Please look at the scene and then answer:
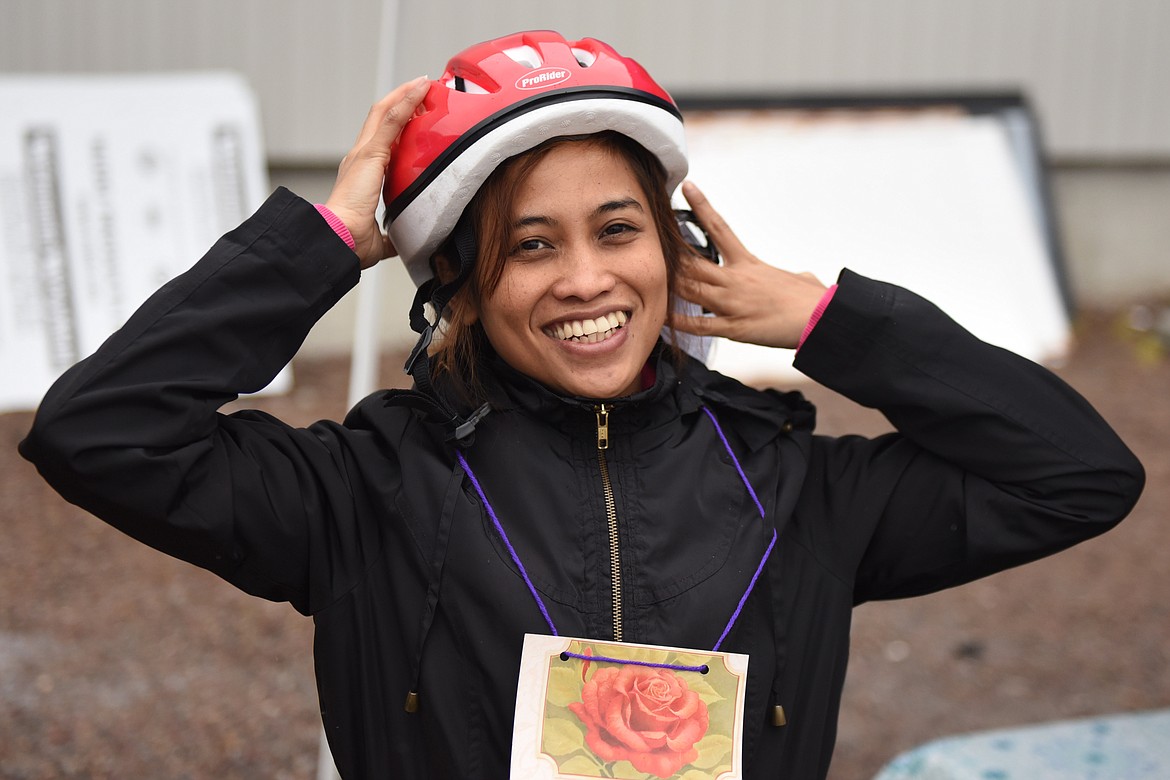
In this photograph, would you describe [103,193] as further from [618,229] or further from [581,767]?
[581,767]

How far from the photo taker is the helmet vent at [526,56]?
7.64ft

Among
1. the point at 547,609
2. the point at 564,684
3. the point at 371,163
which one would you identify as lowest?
the point at 564,684

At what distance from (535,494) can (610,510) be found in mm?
135

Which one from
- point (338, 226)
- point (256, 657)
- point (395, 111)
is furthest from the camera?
point (256, 657)

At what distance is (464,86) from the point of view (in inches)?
92.7

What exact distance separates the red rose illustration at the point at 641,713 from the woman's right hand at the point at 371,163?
87cm

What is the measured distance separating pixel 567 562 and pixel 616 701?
0.80 ft

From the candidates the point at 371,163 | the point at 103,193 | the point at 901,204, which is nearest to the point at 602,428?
the point at 371,163

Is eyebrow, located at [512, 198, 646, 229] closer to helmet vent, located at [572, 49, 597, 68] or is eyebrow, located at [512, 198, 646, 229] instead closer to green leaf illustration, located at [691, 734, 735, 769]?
helmet vent, located at [572, 49, 597, 68]

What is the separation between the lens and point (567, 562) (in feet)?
7.15

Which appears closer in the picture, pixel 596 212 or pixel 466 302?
pixel 596 212

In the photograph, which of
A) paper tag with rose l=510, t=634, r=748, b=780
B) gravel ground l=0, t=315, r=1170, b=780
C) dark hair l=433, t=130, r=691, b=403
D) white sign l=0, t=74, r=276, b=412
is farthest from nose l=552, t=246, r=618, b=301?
white sign l=0, t=74, r=276, b=412

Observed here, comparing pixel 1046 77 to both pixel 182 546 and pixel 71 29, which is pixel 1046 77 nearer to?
pixel 71 29

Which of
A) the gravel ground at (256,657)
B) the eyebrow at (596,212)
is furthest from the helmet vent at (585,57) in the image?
the gravel ground at (256,657)
